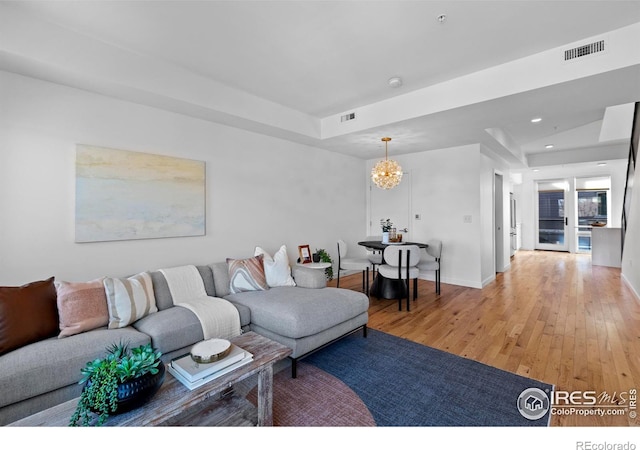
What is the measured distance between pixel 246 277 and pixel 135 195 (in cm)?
145

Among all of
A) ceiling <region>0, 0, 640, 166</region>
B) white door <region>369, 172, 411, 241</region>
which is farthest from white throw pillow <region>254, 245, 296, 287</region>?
white door <region>369, 172, 411, 241</region>

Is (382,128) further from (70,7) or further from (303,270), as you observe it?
(70,7)

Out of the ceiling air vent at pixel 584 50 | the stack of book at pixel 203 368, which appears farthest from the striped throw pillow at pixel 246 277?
the ceiling air vent at pixel 584 50

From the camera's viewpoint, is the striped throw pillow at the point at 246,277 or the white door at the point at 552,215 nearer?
the striped throw pillow at the point at 246,277

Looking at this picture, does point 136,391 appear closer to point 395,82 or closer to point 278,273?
point 278,273

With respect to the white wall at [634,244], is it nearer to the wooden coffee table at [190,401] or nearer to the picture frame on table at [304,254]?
the picture frame on table at [304,254]

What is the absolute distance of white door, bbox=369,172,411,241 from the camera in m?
5.93

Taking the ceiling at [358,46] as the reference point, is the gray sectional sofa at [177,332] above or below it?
below

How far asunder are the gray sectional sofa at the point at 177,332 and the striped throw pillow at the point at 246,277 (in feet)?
0.27

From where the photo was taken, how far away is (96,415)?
4.09ft

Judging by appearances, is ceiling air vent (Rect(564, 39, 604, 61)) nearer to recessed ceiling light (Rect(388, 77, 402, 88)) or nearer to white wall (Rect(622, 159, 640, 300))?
recessed ceiling light (Rect(388, 77, 402, 88))

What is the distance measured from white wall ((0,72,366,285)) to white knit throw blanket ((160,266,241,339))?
52 cm

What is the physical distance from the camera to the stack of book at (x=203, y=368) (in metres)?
1.48

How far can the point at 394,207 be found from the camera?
20.0 feet
